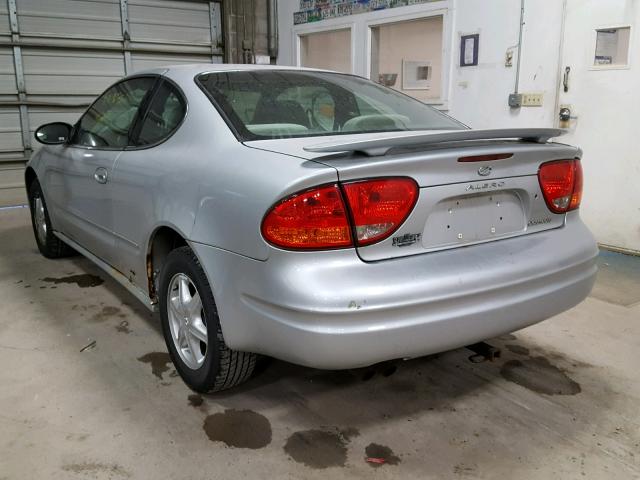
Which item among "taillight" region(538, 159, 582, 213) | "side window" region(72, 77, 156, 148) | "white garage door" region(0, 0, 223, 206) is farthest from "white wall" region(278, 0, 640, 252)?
"white garage door" region(0, 0, 223, 206)

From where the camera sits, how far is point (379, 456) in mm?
1889

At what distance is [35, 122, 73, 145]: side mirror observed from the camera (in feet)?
11.2

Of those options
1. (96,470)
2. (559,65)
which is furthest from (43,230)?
(559,65)

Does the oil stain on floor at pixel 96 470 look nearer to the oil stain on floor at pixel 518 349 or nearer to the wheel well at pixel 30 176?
the oil stain on floor at pixel 518 349

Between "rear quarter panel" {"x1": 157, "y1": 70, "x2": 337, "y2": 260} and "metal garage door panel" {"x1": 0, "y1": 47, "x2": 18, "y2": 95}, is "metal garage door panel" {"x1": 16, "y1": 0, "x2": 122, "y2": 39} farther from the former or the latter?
"rear quarter panel" {"x1": 157, "y1": 70, "x2": 337, "y2": 260}

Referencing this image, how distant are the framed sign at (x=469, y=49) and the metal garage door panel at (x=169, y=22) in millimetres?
3954

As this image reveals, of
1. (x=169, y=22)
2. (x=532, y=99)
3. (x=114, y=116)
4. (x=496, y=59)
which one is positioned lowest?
(x=114, y=116)

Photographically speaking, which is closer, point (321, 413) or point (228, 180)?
point (228, 180)

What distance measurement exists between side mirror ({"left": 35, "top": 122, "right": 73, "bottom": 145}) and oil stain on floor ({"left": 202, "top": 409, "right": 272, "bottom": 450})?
2.18 meters

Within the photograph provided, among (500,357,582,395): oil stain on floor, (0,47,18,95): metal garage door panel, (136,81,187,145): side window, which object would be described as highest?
(0,47,18,95): metal garage door panel

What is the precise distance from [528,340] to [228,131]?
184 cm

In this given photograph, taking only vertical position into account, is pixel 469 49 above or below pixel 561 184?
above

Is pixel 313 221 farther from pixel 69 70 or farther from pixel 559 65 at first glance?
pixel 69 70

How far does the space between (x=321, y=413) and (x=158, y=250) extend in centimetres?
99
